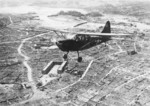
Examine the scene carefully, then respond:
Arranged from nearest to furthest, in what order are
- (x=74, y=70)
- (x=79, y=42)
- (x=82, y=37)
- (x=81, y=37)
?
1. (x=79, y=42)
2. (x=81, y=37)
3. (x=82, y=37)
4. (x=74, y=70)

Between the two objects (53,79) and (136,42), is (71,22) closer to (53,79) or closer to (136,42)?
(136,42)

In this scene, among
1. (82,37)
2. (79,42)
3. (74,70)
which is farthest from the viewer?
(74,70)

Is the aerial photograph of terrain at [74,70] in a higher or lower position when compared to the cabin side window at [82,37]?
lower

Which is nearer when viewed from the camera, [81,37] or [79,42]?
[79,42]

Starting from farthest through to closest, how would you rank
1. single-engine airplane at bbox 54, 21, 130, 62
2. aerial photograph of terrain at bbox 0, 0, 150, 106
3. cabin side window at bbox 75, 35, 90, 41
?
cabin side window at bbox 75, 35, 90, 41 → single-engine airplane at bbox 54, 21, 130, 62 → aerial photograph of terrain at bbox 0, 0, 150, 106

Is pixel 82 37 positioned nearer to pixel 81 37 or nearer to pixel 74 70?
pixel 81 37

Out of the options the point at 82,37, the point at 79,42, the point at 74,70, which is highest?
the point at 82,37

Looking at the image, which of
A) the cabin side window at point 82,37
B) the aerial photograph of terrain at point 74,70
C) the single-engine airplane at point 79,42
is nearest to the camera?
the aerial photograph of terrain at point 74,70

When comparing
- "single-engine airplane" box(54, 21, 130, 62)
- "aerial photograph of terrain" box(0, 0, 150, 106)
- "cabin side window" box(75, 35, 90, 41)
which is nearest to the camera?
"aerial photograph of terrain" box(0, 0, 150, 106)

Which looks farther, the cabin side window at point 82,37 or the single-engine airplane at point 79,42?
the cabin side window at point 82,37

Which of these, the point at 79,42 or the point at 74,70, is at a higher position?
the point at 79,42

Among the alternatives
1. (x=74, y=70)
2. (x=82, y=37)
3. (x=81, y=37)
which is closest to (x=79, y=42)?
(x=81, y=37)

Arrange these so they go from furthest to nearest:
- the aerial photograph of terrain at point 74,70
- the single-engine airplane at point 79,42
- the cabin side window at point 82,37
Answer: the cabin side window at point 82,37, the single-engine airplane at point 79,42, the aerial photograph of terrain at point 74,70
